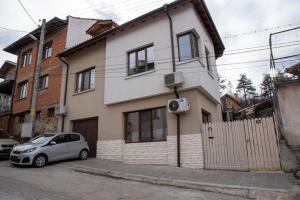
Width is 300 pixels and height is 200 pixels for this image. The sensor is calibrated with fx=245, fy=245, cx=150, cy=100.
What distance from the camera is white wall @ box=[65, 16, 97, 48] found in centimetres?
1777

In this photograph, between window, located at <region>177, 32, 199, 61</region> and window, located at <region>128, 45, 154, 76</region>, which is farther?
window, located at <region>128, 45, 154, 76</region>

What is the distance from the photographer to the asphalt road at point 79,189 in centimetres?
648

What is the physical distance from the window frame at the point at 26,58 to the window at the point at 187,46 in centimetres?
1438

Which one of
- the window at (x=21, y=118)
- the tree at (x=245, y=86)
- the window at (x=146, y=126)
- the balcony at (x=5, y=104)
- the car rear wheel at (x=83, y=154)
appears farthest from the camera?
the tree at (x=245, y=86)

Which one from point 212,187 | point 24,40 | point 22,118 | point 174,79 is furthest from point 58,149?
point 24,40

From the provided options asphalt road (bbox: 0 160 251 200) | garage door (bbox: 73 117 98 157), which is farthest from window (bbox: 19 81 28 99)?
asphalt road (bbox: 0 160 251 200)

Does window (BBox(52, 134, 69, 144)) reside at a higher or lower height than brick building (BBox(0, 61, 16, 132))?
lower

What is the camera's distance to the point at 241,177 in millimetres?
8172

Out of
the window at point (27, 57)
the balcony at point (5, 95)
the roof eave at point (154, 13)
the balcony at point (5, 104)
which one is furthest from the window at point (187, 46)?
the balcony at point (5, 104)

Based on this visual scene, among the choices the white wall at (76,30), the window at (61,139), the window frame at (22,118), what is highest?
the white wall at (76,30)

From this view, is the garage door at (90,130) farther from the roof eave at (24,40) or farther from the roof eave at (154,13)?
the roof eave at (24,40)

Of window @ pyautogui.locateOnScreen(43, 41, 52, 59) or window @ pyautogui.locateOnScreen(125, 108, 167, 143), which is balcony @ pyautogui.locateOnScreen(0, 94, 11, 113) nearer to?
window @ pyautogui.locateOnScreen(43, 41, 52, 59)

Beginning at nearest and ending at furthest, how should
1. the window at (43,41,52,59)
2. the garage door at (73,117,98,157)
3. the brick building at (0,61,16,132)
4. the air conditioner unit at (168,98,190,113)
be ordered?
the air conditioner unit at (168,98,190,113) < the garage door at (73,117,98,157) < the window at (43,41,52,59) < the brick building at (0,61,16,132)

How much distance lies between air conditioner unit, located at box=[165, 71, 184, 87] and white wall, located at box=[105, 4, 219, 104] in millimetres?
379
